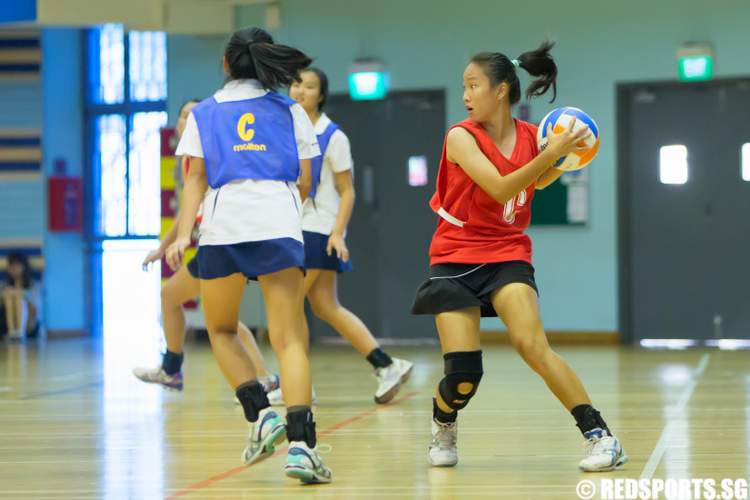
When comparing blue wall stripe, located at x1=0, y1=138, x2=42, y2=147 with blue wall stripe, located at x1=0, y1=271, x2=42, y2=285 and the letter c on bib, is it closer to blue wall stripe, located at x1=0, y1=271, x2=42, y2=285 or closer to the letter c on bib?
A: blue wall stripe, located at x1=0, y1=271, x2=42, y2=285

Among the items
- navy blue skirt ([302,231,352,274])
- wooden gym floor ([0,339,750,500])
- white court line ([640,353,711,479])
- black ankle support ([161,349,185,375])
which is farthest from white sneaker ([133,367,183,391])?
white court line ([640,353,711,479])

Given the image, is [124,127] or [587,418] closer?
[587,418]

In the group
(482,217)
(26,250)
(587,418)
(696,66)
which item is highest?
(696,66)

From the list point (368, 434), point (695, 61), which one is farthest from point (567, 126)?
point (695, 61)

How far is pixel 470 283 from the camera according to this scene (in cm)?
381

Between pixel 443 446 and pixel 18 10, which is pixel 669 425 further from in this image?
pixel 18 10

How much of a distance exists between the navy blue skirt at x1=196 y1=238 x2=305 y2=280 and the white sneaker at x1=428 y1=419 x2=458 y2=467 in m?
0.72

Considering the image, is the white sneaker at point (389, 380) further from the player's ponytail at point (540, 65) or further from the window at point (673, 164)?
the window at point (673, 164)

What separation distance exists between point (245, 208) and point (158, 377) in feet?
7.65

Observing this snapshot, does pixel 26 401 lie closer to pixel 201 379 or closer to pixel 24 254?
pixel 201 379

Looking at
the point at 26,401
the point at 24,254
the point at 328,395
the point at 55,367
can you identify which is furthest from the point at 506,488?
the point at 24,254

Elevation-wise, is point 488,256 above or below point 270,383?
above

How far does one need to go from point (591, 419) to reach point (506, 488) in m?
0.42

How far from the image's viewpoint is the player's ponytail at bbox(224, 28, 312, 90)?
12.5ft
